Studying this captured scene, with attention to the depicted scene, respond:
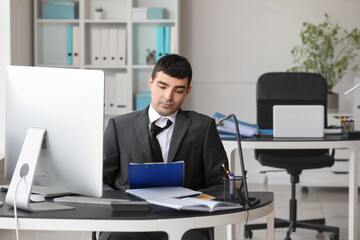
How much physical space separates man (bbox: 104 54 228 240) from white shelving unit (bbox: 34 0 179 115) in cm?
271

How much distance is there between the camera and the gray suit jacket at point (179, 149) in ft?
7.47

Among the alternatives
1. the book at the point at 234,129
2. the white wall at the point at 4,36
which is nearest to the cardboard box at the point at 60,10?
the white wall at the point at 4,36

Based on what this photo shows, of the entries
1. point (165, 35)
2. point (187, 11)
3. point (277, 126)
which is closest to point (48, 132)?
point (277, 126)

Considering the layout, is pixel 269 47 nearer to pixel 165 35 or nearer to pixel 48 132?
pixel 165 35

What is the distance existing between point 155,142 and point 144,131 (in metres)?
0.06

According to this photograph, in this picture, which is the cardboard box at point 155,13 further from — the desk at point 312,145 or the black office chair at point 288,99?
the desk at point 312,145

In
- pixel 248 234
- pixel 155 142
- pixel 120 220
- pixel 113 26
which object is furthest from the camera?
pixel 113 26

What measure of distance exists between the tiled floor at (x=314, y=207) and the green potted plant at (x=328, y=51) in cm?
75

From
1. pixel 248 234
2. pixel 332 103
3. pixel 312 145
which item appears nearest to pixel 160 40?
pixel 332 103

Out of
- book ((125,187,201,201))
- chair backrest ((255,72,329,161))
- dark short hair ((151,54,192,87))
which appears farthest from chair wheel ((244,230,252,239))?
book ((125,187,201,201))

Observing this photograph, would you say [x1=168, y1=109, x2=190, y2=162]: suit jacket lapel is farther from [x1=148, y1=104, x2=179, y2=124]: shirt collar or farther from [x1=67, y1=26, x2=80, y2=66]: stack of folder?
[x1=67, y1=26, x2=80, y2=66]: stack of folder

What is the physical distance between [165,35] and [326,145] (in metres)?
2.16

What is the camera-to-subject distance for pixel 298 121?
3359 millimetres

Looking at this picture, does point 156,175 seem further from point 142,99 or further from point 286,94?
point 142,99
